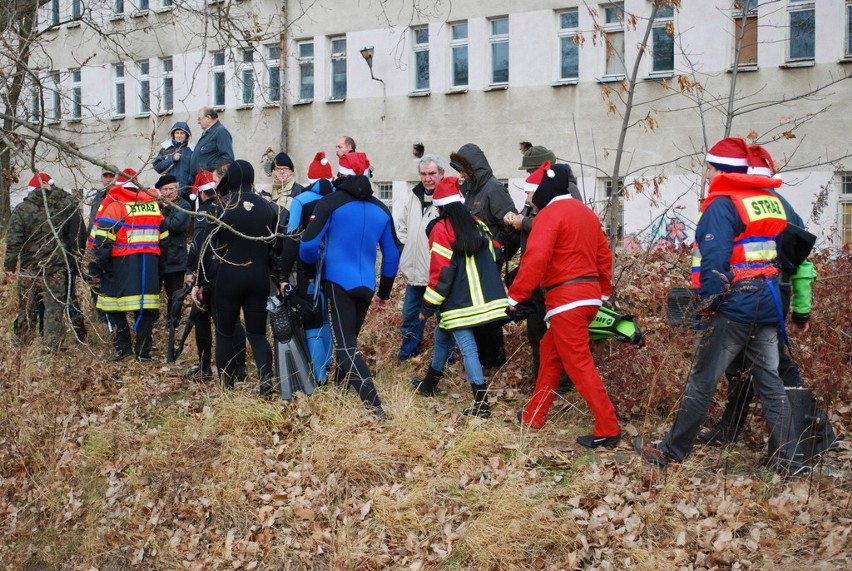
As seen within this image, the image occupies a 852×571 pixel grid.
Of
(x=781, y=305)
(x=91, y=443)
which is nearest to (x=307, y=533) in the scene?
(x=91, y=443)

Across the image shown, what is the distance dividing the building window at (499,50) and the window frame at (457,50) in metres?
0.63

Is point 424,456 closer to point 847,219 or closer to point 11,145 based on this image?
point 11,145

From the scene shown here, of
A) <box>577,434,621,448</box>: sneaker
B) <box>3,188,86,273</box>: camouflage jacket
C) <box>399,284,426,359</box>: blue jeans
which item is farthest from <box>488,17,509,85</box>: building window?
<box>577,434,621,448</box>: sneaker

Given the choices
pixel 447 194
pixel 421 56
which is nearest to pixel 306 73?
pixel 421 56

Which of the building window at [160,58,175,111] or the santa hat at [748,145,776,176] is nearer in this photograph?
the santa hat at [748,145,776,176]

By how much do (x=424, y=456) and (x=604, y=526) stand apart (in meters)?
1.64

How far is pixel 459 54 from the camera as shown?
2536 centimetres

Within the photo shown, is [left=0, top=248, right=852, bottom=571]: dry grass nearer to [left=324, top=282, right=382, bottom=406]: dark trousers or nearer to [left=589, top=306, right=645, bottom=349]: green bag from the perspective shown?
[left=324, top=282, right=382, bottom=406]: dark trousers

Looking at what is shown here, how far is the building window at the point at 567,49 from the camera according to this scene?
2339cm

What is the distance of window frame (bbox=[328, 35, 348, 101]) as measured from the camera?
27.2 metres

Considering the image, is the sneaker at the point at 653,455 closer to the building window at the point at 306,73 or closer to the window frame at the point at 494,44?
the window frame at the point at 494,44

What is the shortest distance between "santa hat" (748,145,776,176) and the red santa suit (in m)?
1.34

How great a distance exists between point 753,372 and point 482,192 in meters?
3.58

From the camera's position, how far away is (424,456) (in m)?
7.62
